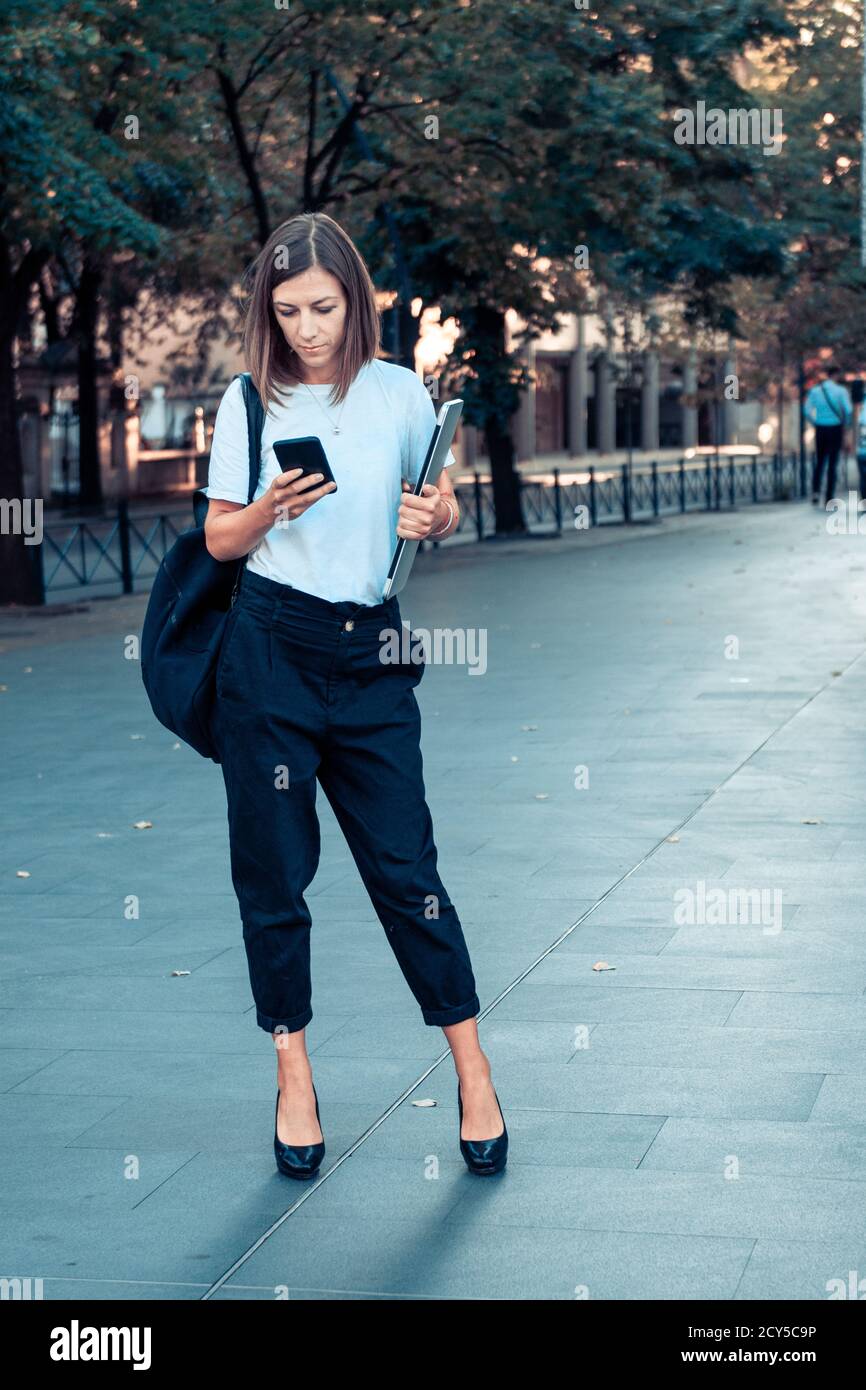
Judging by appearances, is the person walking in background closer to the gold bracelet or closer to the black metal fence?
A: the black metal fence

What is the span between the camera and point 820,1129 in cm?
441

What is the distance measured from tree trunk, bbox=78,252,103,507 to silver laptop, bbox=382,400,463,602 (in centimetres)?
2975

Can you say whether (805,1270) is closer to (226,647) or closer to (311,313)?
(226,647)

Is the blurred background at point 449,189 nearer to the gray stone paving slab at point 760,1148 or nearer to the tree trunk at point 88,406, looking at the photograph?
the tree trunk at point 88,406

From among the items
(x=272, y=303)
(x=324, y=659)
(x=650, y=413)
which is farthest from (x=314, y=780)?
(x=650, y=413)

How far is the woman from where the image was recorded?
407 centimetres

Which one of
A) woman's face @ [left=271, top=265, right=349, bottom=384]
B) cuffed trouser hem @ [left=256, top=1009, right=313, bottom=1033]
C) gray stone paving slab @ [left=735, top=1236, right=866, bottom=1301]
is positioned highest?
woman's face @ [left=271, top=265, right=349, bottom=384]

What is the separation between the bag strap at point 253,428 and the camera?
13.4 feet

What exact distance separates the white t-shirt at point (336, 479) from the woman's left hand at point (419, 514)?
0.34 feet

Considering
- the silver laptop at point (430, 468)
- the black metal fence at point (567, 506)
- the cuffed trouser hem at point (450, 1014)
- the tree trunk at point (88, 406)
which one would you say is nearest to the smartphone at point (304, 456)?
the silver laptop at point (430, 468)

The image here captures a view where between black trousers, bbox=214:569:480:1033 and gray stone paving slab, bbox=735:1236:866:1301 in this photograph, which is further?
black trousers, bbox=214:569:480:1033

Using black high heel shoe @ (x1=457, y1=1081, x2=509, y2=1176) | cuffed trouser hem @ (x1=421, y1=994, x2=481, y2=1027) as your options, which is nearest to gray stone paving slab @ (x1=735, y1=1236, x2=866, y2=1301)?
black high heel shoe @ (x1=457, y1=1081, x2=509, y2=1176)

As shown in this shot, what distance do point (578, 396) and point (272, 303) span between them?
58.8 metres
